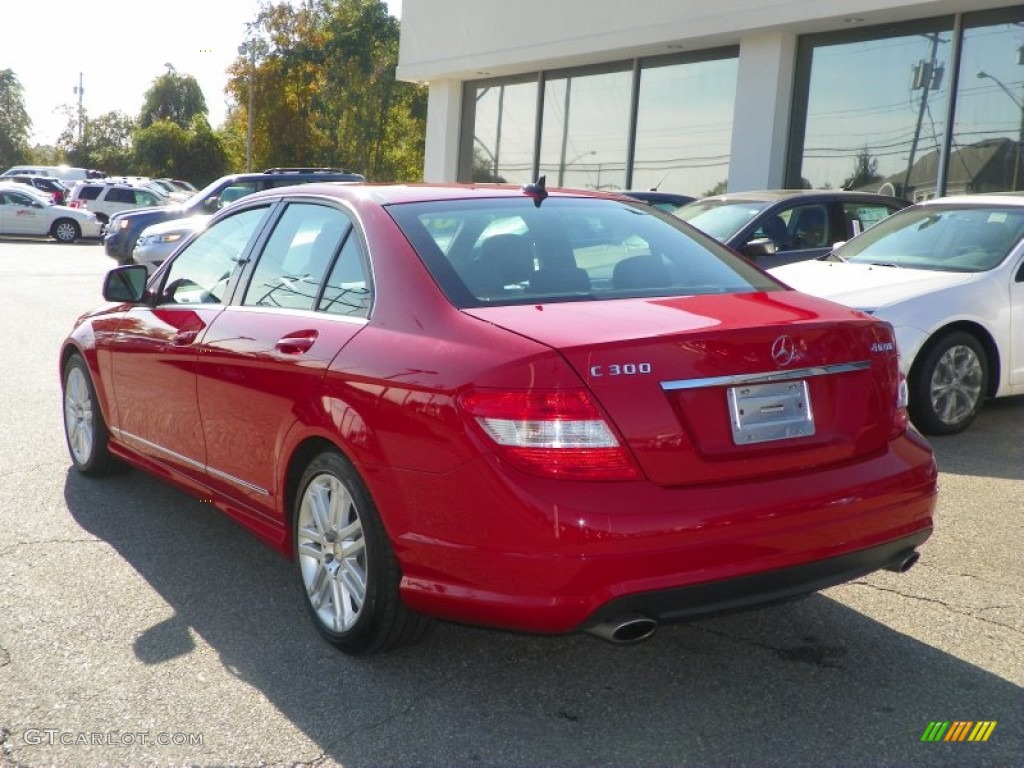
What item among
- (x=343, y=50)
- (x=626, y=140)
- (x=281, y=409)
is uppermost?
(x=343, y=50)

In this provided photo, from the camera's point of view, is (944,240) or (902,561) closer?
(902,561)

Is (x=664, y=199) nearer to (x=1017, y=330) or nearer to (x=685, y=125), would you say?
(x=685, y=125)

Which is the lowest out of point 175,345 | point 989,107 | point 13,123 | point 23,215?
point 23,215

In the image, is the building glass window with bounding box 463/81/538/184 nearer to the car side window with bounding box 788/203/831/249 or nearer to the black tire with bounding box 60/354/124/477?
the car side window with bounding box 788/203/831/249

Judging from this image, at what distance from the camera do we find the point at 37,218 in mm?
32125

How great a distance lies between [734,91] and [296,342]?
1546 centimetres

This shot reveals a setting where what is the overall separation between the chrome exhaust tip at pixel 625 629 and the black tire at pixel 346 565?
726 mm

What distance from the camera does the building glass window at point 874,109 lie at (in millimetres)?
15625

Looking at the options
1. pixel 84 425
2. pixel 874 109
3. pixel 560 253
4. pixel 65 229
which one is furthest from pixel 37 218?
pixel 560 253

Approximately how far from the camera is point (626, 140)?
20.8 metres

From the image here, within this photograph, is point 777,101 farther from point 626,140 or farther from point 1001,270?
point 1001,270

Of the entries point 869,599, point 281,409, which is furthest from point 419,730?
point 869,599

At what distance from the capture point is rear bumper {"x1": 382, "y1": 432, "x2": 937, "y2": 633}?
127 inches

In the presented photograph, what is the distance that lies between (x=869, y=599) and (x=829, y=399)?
1254 millimetres
